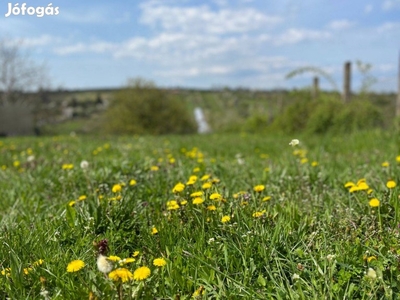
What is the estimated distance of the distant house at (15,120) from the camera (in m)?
40.9

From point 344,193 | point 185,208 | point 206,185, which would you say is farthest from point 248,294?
point 344,193

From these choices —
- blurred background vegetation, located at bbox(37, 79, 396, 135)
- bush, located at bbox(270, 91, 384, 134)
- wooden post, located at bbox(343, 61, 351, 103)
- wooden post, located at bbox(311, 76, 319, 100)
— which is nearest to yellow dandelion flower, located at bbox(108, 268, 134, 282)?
blurred background vegetation, located at bbox(37, 79, 396, 135)

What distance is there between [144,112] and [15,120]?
17.1 meters

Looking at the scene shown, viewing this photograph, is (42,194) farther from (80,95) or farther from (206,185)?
(80,95)

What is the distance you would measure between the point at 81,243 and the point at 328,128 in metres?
12.9

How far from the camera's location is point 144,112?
32.8 m

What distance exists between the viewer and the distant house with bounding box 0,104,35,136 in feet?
134

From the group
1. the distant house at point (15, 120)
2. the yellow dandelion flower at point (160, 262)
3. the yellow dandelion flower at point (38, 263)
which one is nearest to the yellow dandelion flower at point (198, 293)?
the yellow dandelion flower at point (160, 262)

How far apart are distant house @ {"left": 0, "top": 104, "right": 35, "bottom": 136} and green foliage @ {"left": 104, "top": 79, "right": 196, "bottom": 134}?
13.3m

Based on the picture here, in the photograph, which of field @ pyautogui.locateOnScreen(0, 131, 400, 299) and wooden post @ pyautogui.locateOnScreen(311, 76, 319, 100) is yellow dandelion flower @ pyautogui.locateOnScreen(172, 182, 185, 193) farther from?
wooden post @ pyautogui.locateOnScreen(311, 76, 319, 100)

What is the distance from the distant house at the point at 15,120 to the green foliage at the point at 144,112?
Answer: 1329 centimetres

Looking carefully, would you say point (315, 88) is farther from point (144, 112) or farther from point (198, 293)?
point (198, 293)

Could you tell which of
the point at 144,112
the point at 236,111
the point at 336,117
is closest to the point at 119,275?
the point at 336,117

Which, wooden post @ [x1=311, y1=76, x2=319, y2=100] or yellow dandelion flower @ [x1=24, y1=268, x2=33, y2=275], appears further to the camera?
wooden post @ [x1=311, y1=76, x2=319, y2=100]
